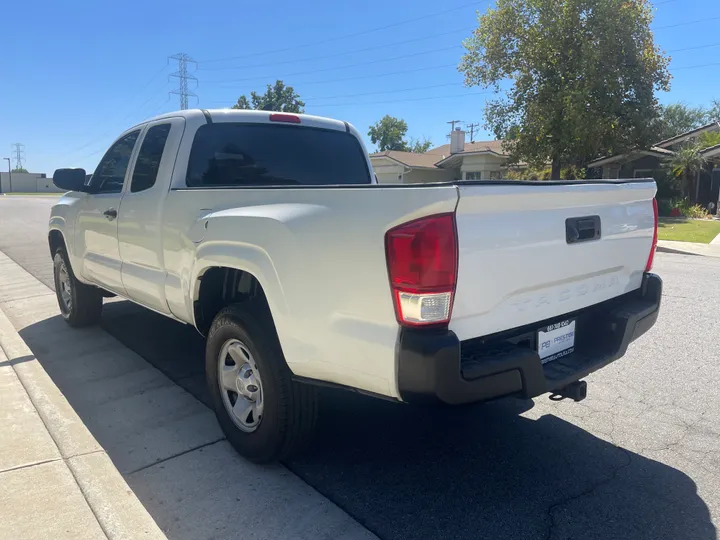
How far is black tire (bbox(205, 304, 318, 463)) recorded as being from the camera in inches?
112

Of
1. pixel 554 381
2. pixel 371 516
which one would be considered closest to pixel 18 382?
pixel 371 516

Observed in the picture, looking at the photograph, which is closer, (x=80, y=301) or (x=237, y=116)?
(x=237, y=116)

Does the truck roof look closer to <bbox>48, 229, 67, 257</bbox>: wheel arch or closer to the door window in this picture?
the door window

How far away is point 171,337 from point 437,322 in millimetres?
4028

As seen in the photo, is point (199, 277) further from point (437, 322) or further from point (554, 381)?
point (554, 381)

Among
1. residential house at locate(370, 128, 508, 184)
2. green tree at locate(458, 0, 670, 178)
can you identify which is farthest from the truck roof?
residential house at locate(370, 128, 508, 184)

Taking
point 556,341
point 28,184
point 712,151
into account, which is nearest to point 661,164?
point 712,151

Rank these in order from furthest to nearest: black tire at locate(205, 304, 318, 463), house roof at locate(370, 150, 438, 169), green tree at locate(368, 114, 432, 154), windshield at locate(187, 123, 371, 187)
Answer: green tree at locate(368, 114, 432, 154)
house roof at locate(370, 150, 438, 169)
windshield at locate(187, 123, 371, 187)
black tire at locate(205, 304, 318, 463)

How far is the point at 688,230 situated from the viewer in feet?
62.9

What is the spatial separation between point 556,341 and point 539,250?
577 millimetres

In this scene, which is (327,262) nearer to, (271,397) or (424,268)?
(424,268)

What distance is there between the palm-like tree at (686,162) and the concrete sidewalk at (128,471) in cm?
2724

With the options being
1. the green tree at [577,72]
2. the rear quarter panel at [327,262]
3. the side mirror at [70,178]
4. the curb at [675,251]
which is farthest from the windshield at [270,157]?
the green tree at [577,72]

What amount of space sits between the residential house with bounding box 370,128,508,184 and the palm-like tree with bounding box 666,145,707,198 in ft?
29.7
